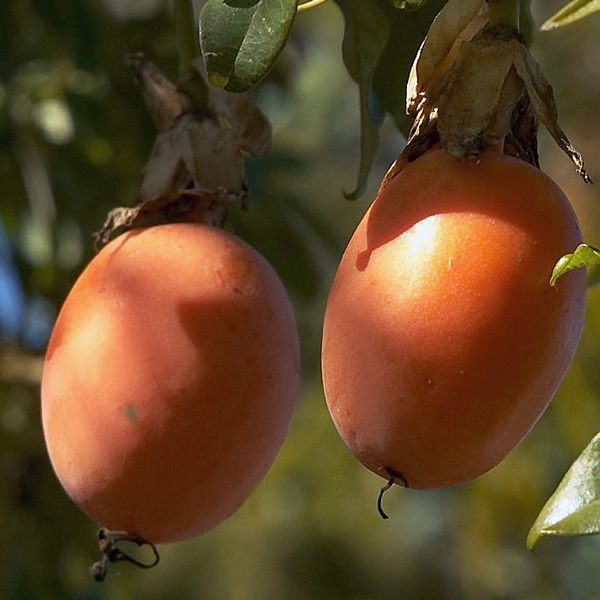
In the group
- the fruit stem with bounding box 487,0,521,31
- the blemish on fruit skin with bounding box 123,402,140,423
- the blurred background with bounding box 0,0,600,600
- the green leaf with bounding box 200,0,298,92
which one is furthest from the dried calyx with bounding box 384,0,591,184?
the blurred background with bounding box 0,0,600,600

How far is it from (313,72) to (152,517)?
2.67 meters

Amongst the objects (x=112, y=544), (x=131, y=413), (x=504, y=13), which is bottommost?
(x=112, y=544)

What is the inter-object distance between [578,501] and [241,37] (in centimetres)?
38

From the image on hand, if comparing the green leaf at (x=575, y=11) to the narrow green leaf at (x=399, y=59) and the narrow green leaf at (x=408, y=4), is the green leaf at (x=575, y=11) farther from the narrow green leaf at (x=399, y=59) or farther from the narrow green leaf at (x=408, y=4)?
the narrow green leaf at (x=399, y=59)

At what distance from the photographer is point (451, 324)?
84 centimetres

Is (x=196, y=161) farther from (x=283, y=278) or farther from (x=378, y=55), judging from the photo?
(x=283, y=278)

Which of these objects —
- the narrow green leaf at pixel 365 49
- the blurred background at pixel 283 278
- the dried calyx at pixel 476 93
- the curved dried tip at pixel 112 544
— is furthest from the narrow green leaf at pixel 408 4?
the blurred background at pixel 283 278

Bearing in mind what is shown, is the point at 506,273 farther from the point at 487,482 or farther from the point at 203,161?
the point at 487,482

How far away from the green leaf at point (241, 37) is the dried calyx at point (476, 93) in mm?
114

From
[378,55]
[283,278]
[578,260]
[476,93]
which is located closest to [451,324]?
[578,260]

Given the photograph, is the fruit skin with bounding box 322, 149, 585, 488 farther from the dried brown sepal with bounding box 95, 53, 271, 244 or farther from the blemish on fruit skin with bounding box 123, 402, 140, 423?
the dried brown sepal with bounding box 95, 53, 271, 244

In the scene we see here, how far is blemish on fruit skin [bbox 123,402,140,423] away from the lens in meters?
1.00

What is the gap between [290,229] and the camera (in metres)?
1.79

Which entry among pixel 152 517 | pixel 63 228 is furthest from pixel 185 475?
pixel 63 228
